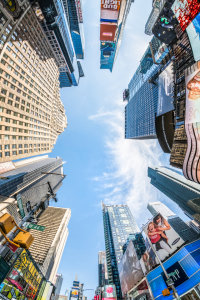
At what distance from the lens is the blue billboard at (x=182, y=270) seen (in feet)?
104

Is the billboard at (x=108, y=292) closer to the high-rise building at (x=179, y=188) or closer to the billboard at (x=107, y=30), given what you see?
the high-rise building at (x=179, y=188)

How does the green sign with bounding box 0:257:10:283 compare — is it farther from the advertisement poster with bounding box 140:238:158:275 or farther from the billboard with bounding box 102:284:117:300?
the billboard with bounding box 102:284:117:300

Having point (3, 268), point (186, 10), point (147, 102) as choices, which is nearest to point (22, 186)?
point (3, 268)

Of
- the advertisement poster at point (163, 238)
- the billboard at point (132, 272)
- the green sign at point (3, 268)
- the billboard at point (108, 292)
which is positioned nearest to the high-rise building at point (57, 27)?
the green sign at point (3, 268)

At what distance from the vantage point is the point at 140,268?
50.4 meters

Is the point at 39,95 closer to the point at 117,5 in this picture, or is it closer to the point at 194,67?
the point at 117,5

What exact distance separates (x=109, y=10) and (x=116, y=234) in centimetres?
13682

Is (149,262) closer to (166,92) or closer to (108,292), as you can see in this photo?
(108,292)

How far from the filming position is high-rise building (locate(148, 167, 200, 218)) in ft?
312

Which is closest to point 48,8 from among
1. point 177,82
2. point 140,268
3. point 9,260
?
point 177,82

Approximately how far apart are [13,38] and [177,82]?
4961 centimetres

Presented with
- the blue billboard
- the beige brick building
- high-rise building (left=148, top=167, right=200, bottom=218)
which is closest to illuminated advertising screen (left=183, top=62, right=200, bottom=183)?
the blue billboard

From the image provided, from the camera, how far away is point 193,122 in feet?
72.3

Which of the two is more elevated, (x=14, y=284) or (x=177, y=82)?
(x=177, y=82)
